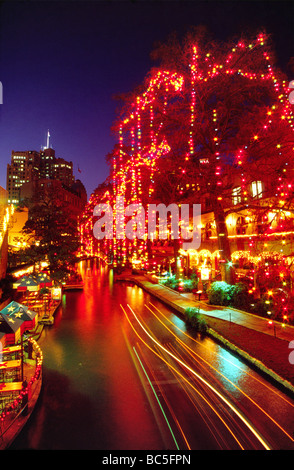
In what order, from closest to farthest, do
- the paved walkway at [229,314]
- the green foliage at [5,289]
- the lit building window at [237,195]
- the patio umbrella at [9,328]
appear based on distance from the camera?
1. the patio umbrella at [9,328]
2. the paved walkway at [229,314]
3. the lit building window at [237,195]
4. the green foliage at [5,289]

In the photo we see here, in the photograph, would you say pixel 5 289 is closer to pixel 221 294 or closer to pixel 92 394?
pixel 92 394

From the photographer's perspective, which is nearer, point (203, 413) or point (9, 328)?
point (203, 413)

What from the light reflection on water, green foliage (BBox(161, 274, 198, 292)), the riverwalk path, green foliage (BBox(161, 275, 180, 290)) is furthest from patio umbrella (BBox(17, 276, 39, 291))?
green foliage (BBox(161, 275, 180, 290))

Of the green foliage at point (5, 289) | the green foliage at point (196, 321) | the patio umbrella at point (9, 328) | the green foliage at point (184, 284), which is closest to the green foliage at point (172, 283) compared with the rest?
the green foliage at point (184, 284)

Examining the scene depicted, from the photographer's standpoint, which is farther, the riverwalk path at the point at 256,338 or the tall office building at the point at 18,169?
the tall office building at the point at 18,169

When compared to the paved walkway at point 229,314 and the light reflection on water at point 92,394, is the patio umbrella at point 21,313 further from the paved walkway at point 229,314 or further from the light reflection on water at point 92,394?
the paved walkway at point 229,314

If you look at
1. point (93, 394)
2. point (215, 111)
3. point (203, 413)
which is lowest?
point (93, 394)

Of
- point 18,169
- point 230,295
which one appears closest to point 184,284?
point 230,295

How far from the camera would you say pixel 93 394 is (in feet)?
27.1

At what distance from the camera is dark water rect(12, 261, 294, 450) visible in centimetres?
618

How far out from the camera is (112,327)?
15.9m

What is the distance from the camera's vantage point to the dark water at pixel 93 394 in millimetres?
6184

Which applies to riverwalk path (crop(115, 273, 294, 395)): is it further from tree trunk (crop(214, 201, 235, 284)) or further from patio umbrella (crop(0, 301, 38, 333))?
patio umbrella (crop(0, 301, 38, 333))
